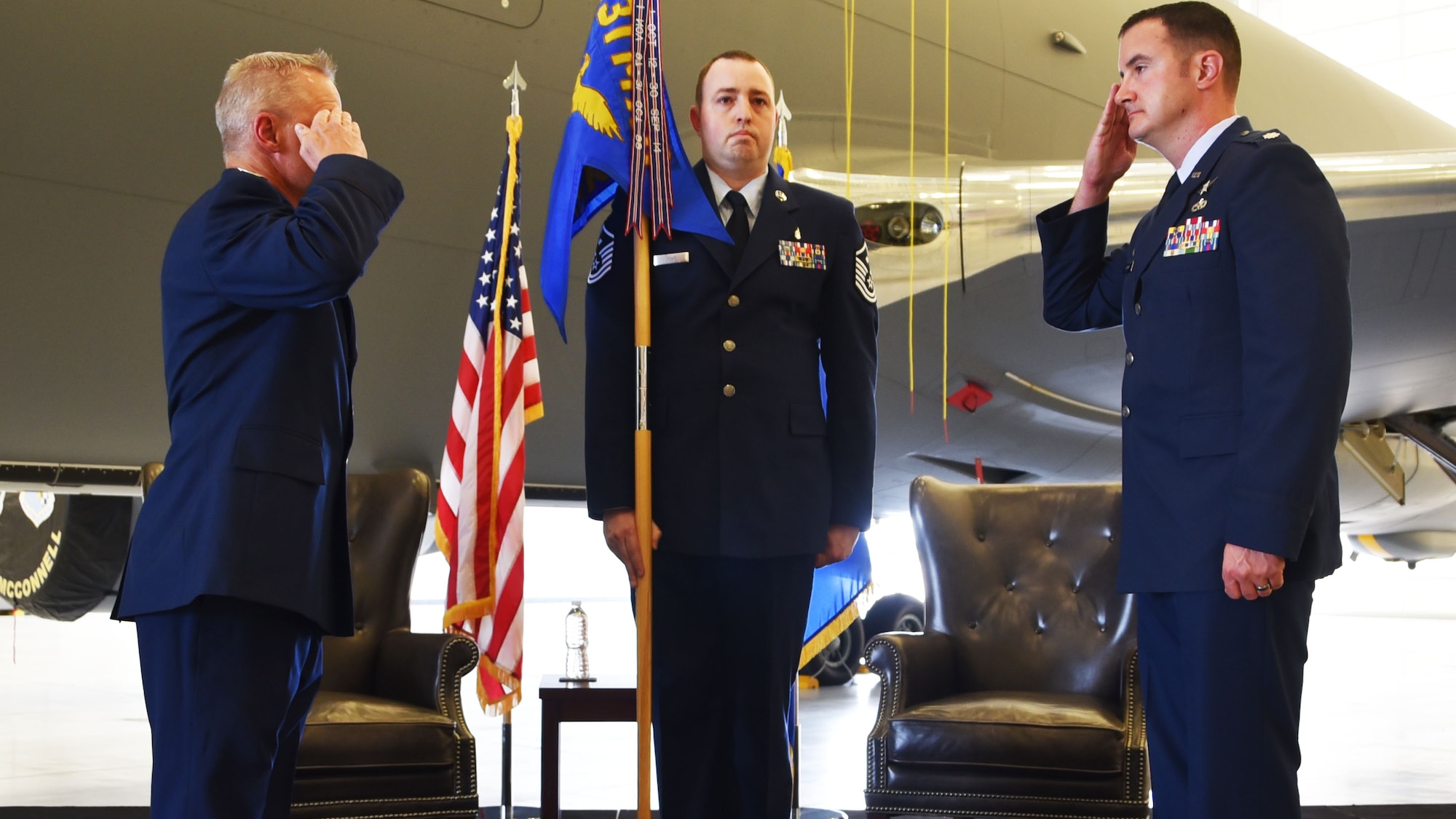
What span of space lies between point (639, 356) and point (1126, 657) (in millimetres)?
1419

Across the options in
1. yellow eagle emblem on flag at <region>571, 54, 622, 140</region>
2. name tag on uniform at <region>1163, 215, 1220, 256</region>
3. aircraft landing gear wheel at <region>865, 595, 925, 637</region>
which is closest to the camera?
name tag on uniform at <region>1163, 215, 1220, 256</region>

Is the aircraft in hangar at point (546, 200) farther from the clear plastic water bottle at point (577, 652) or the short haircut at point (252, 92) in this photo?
the short haircut at point (252, 92)

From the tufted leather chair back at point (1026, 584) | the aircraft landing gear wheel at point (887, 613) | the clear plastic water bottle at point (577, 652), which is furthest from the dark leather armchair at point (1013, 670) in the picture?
the aircraft landing gear wheel at point (887, 613)

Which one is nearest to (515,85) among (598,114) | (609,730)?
(598,114)

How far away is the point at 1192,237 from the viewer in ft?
5.55

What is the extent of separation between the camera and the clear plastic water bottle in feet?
9.53

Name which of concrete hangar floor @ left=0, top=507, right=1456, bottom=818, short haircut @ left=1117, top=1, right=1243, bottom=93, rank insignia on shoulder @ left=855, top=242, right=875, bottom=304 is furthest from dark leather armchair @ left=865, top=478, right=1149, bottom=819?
short haircut @ left=1117, top=1, right=1243, bottom=93

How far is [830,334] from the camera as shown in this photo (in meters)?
2.00

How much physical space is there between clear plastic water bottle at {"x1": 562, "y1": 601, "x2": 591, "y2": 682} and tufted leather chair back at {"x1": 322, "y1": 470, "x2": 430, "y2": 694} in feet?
1.45

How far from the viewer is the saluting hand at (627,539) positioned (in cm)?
187

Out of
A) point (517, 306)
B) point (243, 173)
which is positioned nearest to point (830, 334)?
point (243, 173)

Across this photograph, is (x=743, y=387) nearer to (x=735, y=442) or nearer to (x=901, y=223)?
(x=735, y=442)

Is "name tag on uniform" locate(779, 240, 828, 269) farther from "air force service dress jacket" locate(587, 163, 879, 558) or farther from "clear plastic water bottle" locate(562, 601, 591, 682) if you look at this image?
"clear plastic water bottle" locate(562, 601, 591, 682)

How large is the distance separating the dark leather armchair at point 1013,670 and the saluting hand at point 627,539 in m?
0.97
